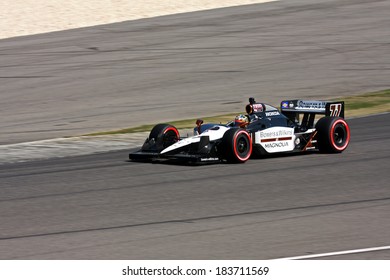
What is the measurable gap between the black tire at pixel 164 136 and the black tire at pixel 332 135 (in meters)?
2.43

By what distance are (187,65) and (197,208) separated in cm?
1935

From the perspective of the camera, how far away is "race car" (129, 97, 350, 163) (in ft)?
49.3

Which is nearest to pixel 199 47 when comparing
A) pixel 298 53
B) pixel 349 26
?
pixel 298 53

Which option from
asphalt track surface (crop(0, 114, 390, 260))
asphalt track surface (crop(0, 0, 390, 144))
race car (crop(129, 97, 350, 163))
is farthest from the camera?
asphalt track surface (crop(0, 0, 390, 144))

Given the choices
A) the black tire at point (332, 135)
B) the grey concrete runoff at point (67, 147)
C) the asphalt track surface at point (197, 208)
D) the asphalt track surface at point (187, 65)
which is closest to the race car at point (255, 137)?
the black tire at point (332, 135)

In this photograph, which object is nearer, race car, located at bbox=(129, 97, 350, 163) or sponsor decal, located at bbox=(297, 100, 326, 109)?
race car, located at bbox=(129, 97, 350, 163)

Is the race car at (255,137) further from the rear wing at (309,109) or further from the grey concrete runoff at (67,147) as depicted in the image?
the grey concrete runoff at (67,147)

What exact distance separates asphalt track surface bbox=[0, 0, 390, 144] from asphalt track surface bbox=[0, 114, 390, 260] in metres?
6.91

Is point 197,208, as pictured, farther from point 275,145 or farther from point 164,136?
point 275,145

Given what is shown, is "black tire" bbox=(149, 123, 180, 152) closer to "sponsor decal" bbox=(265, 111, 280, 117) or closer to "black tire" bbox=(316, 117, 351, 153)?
"sponsor decal" bbox=(265, 111, 280, 117)

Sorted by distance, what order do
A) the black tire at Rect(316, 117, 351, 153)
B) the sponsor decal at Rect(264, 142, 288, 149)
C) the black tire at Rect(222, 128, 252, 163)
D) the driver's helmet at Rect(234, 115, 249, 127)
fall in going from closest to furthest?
1. the black tire at Rect(222, 128, 252, 163)
2. the driver's helmet at Rect(234, 115, 249, 127)
3. the sponsor decal at Rect(264, 142, 288, 149)
4. the black tire at Rect(316, 117, 351, 153)

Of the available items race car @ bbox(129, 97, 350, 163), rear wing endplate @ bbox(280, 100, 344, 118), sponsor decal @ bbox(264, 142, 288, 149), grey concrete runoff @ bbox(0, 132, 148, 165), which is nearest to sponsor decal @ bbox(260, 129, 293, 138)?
race car @ bbox(129, 97, 350, 163)

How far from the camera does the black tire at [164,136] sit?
15.6 meters

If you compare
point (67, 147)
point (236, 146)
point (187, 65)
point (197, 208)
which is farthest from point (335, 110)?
point (187, 65)
